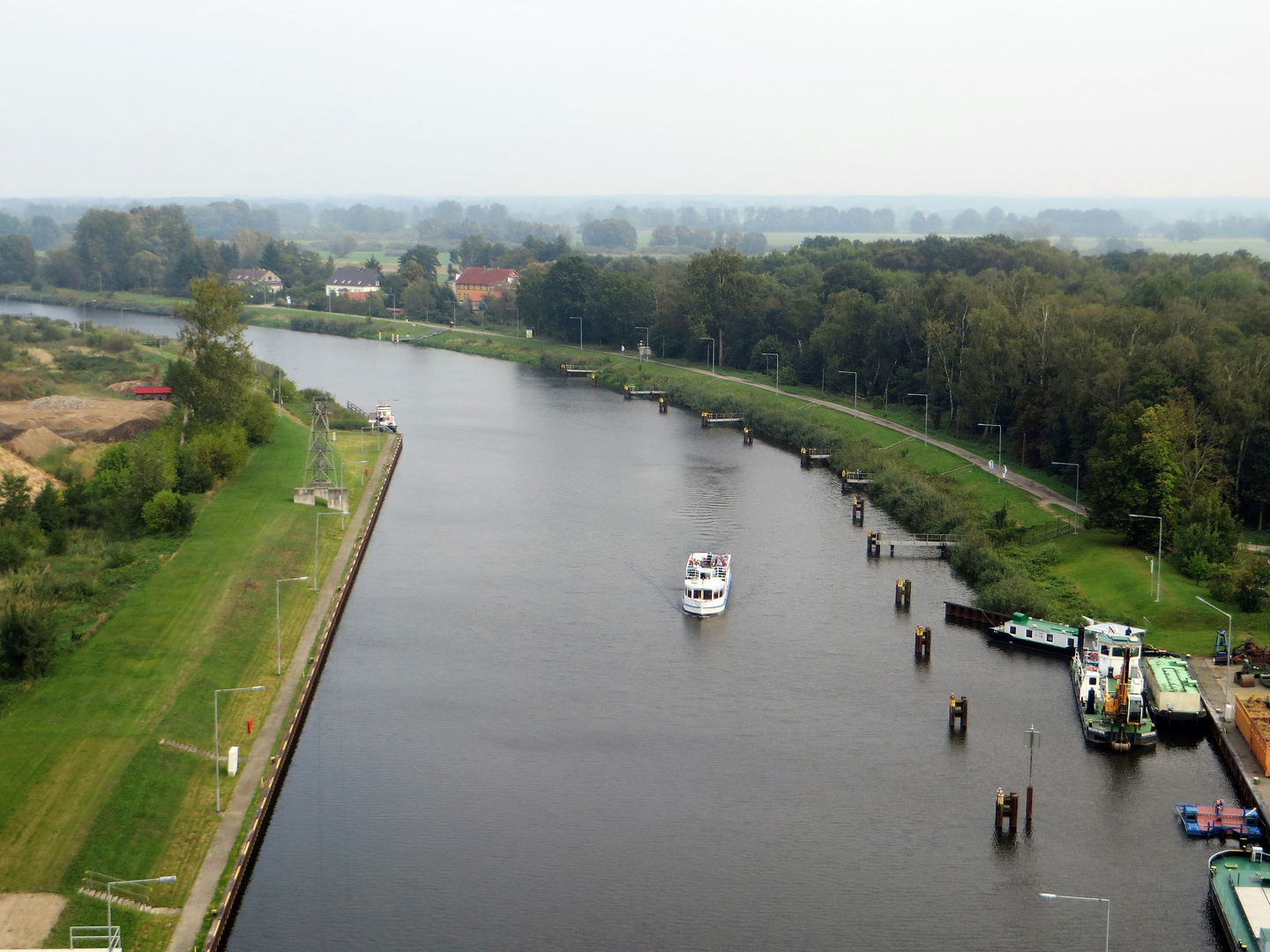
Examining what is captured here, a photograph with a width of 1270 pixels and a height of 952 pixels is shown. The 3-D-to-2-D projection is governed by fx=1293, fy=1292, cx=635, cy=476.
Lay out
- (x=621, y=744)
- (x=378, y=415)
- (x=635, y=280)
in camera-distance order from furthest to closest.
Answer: (x=635, y=280) → (x=378, y=415) → (x=621, y=744)

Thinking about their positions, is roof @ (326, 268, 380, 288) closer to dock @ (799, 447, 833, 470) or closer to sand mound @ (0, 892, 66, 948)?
dock @ (799, 447, 833, 470)

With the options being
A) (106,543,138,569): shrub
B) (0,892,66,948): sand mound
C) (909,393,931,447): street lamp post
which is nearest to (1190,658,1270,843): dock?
(0,892,66,948): sand mound

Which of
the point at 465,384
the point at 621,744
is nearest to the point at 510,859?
the point at 621,744

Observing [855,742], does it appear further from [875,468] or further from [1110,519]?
[875,468]

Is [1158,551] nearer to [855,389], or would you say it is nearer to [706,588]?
[706,588]

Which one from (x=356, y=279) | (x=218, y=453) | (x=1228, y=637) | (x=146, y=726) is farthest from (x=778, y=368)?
(x=356, y=279)

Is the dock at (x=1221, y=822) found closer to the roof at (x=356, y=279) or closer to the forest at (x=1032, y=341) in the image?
the forest at (x=1032, y=341)
